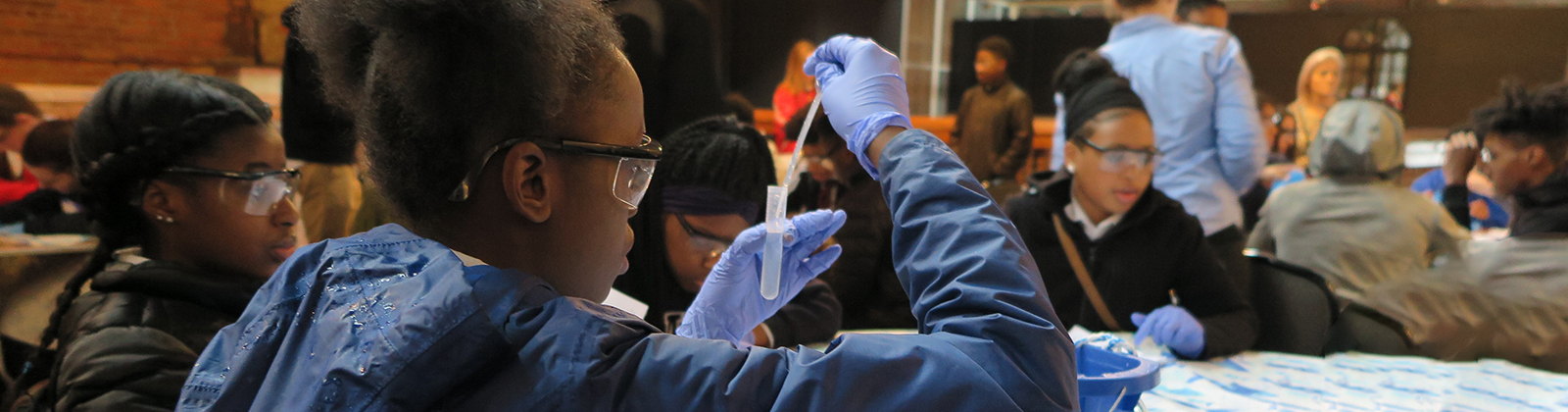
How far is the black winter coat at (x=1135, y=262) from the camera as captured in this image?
2211mm

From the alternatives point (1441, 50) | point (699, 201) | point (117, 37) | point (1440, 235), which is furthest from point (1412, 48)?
point (117, 37)

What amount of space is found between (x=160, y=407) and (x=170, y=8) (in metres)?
5.70

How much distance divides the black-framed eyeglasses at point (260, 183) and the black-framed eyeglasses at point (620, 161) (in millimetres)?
986

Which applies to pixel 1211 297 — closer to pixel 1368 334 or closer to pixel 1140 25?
pixel 1368 334

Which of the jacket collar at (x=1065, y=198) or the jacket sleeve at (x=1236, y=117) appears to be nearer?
the jacket collar at (x=1065, y=198)

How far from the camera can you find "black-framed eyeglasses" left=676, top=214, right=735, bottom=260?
1.90 m

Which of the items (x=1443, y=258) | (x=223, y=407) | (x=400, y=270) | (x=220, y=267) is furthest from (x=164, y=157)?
(x=1443, y=258)

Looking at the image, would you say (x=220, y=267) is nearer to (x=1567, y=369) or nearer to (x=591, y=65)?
(x=591, y=65)

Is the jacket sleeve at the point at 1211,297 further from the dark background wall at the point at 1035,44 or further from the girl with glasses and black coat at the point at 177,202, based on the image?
the dark background wall at the point at 1035,44

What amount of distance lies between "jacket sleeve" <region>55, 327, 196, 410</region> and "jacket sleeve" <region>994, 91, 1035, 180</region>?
3.81 metres

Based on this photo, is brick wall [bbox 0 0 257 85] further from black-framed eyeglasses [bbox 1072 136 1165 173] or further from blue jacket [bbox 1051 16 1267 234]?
black-framed eyeglasses [bbox 1072 136 1165 173]

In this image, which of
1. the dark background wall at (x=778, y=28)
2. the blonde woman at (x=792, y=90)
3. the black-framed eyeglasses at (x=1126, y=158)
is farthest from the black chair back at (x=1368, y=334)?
the dark background wall at (x=778, y=28)

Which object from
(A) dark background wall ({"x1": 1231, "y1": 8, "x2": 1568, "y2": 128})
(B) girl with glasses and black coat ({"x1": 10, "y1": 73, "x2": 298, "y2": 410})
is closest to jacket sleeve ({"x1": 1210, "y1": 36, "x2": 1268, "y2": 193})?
(B) girl with glasses and black coat ({"x1": 10, "y1": 73, "x2": 298, "y2": 410})

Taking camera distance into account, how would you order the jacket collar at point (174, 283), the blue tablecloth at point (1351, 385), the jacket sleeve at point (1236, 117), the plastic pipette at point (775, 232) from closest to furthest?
the plastic pipette at point (775, 232) → the jacket collar at point (174, 283) → the blue tablecloth at point (1351, 385) → the jacket sleeve at point (1236, 117)
